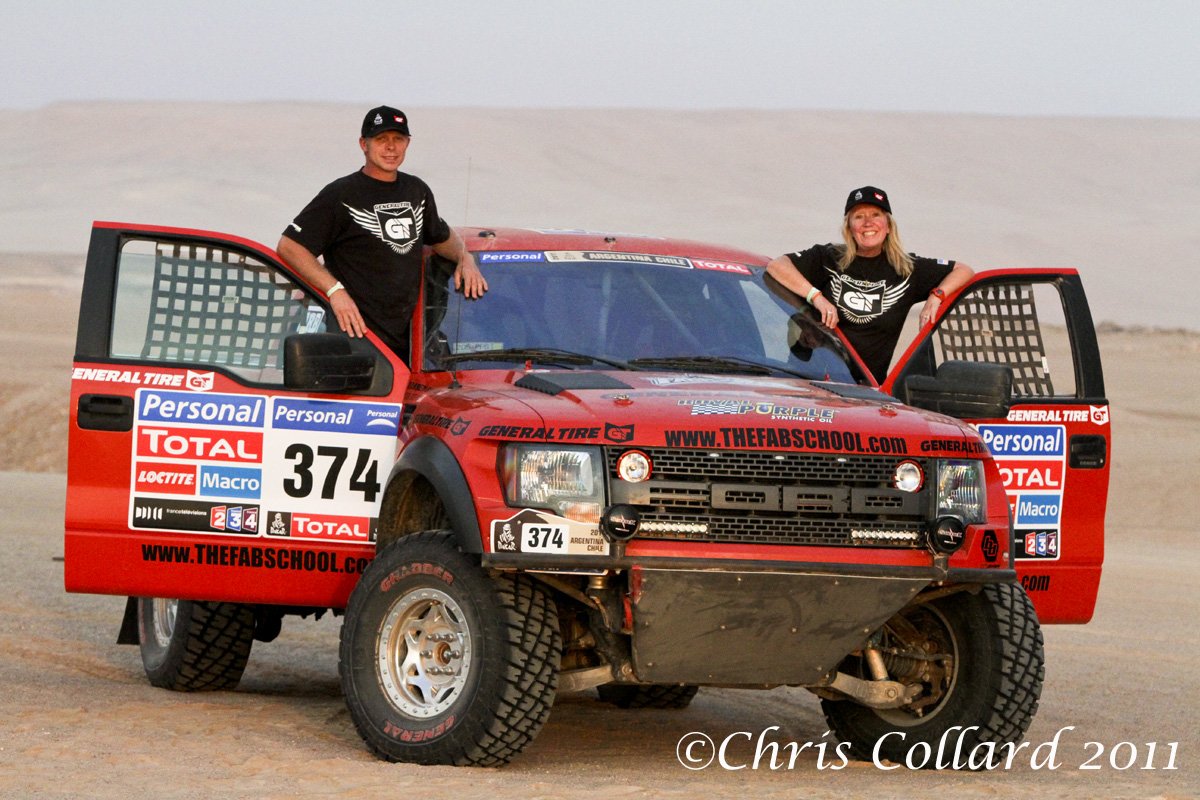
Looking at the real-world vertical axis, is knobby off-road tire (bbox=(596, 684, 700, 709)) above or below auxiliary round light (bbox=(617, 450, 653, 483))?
below

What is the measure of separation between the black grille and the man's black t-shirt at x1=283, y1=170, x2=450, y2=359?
1.83m

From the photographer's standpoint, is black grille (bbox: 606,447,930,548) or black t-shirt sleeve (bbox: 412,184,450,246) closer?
black grille (bbox: 606,447,930,548)

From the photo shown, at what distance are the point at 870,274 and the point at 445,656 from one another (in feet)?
9.15

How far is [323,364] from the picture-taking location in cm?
684

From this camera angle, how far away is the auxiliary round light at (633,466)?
5918 mm

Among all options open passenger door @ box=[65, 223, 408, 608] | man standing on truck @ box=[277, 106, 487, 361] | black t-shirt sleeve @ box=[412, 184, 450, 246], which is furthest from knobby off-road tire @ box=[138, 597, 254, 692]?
black t-shirt sleeve @ box=[412, 184, 450, 246]

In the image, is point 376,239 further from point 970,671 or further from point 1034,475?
point 970,671

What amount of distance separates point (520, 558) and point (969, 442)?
60.0 inches

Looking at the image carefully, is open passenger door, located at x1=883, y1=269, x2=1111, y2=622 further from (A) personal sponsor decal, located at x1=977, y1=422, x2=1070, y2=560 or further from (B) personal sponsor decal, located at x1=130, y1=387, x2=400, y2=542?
(B) personal sponsor decal, located at x1=130, y1=387, x2=400, y2=542

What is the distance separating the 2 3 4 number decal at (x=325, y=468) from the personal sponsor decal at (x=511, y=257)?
0.96m

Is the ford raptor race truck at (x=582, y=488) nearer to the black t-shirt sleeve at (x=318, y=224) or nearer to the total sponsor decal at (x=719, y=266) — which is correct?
the total sponsor decal at (x=719, y=266)

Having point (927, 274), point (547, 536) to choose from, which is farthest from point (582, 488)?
point (927, 274)

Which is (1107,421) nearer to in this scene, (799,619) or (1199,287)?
(799,619)

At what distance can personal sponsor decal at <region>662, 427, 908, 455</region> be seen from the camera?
593 cm
